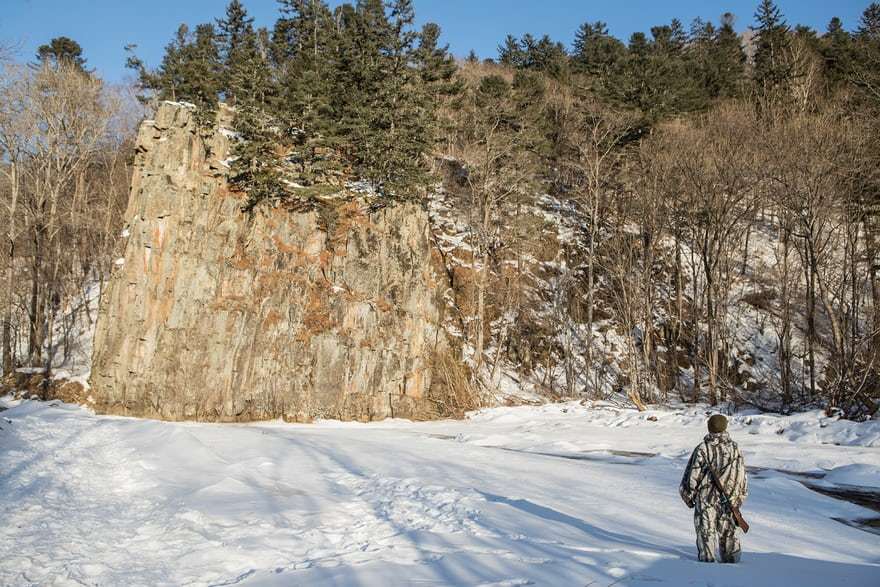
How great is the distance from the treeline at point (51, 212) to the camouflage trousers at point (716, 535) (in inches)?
1053

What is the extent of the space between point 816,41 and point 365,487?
49.9 m

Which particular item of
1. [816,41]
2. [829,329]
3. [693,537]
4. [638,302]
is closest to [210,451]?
[693,537]

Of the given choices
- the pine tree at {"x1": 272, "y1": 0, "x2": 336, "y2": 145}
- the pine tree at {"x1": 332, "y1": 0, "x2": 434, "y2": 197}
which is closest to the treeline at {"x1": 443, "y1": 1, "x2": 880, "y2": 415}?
the pine tree at {"x1": 332, "y1": 0, "x2": 434, "y2": 197}

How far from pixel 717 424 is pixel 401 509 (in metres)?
4.78

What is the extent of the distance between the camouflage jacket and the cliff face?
1655 cm

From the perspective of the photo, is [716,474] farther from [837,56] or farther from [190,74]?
[837,56]

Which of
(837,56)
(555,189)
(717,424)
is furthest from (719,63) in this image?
(717,424)

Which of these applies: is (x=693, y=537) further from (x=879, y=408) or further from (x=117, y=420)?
(x=117, y=420)

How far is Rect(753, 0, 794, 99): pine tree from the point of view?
33.3 metres

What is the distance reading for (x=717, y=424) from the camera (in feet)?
19.9

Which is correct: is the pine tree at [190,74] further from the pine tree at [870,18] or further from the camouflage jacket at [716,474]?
the pine tree at [870,18]

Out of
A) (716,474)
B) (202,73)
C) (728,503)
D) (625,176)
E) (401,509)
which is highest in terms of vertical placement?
(202,73)

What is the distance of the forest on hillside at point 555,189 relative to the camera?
2183 centimetres

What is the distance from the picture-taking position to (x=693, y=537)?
23.4 ft
